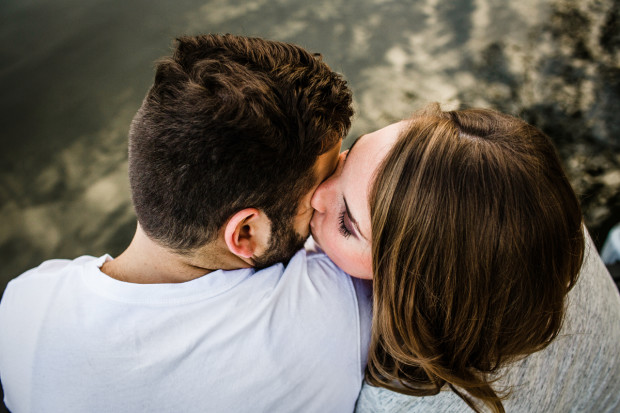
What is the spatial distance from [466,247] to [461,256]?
3 cm

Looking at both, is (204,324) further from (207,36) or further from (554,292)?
(554,292)

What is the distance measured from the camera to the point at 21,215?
321 cm

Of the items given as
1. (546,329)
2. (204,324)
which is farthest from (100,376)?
(546,329)

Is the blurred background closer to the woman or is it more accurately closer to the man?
the man

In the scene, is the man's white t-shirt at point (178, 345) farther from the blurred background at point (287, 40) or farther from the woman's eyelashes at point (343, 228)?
the blurred background at point (287, 40)

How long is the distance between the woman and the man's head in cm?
21

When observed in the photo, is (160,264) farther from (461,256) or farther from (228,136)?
(461,256)

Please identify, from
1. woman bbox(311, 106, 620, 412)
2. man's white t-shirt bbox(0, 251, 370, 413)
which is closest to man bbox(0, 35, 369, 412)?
man's white t-shirt bbox(0, 251, 370, 413)

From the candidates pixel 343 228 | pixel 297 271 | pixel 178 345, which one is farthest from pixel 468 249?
pixel 178 345

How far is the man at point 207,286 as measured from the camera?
52.4 inches

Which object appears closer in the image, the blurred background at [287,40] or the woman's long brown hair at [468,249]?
the woman's long brown hair at [468,249]

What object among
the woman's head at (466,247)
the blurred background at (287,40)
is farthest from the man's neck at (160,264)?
the blurred background at (287,40)

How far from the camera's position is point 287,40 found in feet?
13.3

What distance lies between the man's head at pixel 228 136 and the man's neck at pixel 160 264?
0.04m
